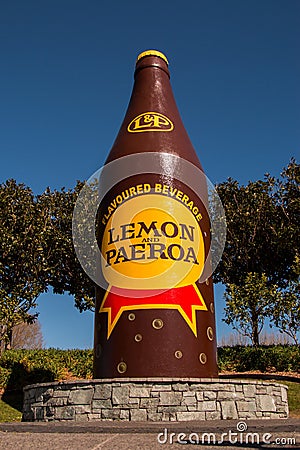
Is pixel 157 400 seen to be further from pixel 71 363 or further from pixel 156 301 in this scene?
pixel 71 363

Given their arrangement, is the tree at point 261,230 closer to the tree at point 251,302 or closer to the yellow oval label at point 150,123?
the tree at point 251,302

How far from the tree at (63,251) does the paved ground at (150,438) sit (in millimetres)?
16357

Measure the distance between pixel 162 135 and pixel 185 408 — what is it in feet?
24.1

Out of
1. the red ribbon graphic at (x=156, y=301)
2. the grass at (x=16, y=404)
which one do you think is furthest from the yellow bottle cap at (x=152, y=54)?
the grass at (x=16, y=404)

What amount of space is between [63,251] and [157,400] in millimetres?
15117

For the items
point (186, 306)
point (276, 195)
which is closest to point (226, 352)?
point (276, 195)

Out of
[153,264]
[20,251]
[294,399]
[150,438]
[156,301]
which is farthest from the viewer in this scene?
[20,251]

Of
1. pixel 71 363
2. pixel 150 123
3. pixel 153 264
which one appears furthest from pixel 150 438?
pixel 71 363

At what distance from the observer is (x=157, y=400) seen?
998 cm

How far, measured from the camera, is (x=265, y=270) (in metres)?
25.9

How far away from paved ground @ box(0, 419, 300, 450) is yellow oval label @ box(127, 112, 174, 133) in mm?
8544

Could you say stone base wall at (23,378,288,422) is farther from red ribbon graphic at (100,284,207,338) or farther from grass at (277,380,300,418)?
grass at (277,380,300,418)

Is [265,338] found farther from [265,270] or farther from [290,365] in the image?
[290,365]

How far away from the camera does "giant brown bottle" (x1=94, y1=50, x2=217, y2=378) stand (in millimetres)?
11289
